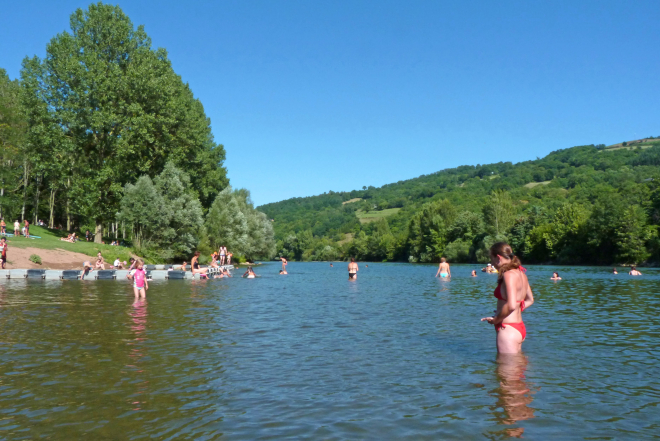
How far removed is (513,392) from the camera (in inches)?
289

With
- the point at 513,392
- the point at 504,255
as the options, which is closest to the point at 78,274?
the point at 504,255

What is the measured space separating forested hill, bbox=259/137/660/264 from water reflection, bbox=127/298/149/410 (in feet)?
236

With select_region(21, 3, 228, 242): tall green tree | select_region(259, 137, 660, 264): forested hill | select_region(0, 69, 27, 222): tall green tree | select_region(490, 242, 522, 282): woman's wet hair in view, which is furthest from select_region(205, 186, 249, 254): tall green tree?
select_region(490, 242, 522, 282): woman's wet hair

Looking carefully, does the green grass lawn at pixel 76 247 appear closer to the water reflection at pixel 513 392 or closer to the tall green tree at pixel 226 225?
the tall green tree at pixel 226 225

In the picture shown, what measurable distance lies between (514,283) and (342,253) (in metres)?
163

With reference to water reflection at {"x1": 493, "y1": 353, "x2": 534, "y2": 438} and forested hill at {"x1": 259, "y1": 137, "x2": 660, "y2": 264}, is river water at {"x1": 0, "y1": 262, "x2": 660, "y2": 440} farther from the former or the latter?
forested hill at {"x1": 259, "y1": 137, "x2": 660, "y2": 264}

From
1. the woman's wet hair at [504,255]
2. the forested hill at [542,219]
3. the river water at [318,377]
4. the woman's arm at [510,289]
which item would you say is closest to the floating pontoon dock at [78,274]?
the river water at [318,377]

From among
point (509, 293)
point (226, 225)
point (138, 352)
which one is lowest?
point (138, 352)

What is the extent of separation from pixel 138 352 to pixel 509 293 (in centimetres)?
696

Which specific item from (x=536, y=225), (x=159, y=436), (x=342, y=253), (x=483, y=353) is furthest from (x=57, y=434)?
(x=342, y=253)

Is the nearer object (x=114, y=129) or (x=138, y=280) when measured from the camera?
(x=138, y=280)

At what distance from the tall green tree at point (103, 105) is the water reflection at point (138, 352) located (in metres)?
33.3

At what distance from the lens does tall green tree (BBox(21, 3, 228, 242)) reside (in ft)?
150

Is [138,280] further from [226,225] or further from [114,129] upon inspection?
[226,225]
